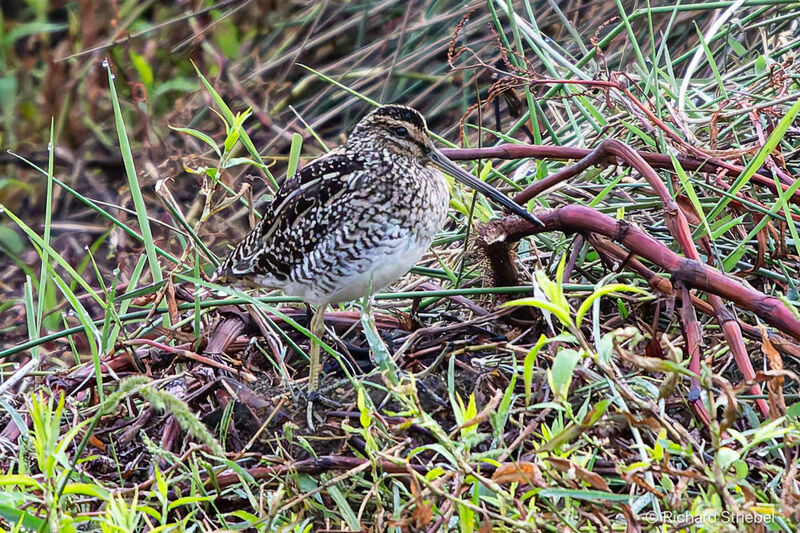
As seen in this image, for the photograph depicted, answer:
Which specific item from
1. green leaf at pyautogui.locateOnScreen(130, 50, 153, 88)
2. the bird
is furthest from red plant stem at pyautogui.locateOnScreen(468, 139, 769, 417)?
green leaf at pyautogui.locateOnScreen(130, 50, 153, 88)

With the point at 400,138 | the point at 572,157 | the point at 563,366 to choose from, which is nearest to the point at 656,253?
the point at 572,157

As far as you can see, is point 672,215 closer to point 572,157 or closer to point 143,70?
point 572,157

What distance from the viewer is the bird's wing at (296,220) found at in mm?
2688

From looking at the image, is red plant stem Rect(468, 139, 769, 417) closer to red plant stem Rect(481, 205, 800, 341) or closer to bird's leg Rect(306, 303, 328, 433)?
red plant stem Rect(481, 205, 800, 341)

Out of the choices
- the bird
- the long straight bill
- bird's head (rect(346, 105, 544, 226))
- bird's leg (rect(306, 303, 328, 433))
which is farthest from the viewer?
bird's head (rect(346, 105, 544, 226))

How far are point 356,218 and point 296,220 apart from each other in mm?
183

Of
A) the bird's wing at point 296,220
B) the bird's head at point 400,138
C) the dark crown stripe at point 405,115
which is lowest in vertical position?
the bird's wing at point 296,220

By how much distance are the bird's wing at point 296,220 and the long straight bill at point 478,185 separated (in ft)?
0.68

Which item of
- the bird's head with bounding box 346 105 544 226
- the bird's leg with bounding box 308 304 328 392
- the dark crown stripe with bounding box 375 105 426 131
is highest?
the dark crown stripe with bounding box 375 105 426 131

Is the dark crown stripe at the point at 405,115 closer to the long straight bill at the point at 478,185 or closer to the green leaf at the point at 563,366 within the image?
the long straight bill at the point at 478,185

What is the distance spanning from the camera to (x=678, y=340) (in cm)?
211

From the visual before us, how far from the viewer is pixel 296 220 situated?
2.73m

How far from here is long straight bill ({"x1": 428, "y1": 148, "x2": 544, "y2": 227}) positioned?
2.25 m

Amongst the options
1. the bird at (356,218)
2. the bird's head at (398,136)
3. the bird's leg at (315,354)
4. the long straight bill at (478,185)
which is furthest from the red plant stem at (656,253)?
the bird's head at (398,136)
